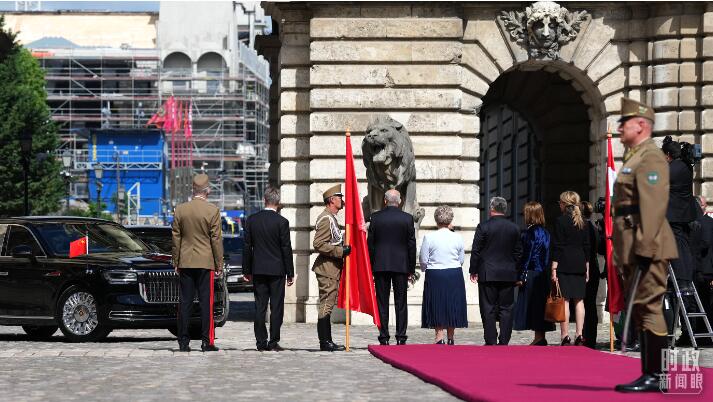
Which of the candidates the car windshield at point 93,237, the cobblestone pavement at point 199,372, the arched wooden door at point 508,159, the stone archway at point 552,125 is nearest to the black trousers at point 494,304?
the cobblestone pavement at point 199,372

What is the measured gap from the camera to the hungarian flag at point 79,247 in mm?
21170

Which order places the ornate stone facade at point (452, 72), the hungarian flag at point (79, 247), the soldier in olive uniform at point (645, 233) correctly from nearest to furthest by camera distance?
the soldier in olive uniform at point (645, 233), the hungarian flag at point (79, 247), the ornate stone facade at point (452, 72)

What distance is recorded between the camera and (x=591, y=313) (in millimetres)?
19219

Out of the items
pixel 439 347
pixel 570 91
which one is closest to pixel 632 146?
pixel 439 347

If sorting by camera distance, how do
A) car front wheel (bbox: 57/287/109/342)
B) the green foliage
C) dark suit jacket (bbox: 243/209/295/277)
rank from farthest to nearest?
the green foliage
car front wheel (bbox: 57/287/109/342)
dark suit jacket (bbox: 243/209/295/277)

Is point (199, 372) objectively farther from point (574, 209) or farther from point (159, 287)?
point (574, 209)

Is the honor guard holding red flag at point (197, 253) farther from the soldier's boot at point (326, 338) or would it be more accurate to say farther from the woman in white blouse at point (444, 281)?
the woman in white blouse at point (444, 281)

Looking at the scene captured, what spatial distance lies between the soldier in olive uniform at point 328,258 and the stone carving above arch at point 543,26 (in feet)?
26.4

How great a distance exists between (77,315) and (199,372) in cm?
571

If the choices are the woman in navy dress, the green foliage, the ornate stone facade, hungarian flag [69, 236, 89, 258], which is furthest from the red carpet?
the green foliage

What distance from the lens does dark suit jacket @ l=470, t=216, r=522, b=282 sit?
18703 mm

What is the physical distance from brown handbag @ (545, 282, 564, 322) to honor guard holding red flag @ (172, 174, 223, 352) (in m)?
3.75

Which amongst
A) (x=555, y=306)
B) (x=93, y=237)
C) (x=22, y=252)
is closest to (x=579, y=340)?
(x=555, y=306)

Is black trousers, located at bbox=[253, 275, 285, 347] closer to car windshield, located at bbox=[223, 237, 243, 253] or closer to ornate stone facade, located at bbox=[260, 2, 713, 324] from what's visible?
ornate stone facade, located at bbox=[260, 2, 713, 324]
